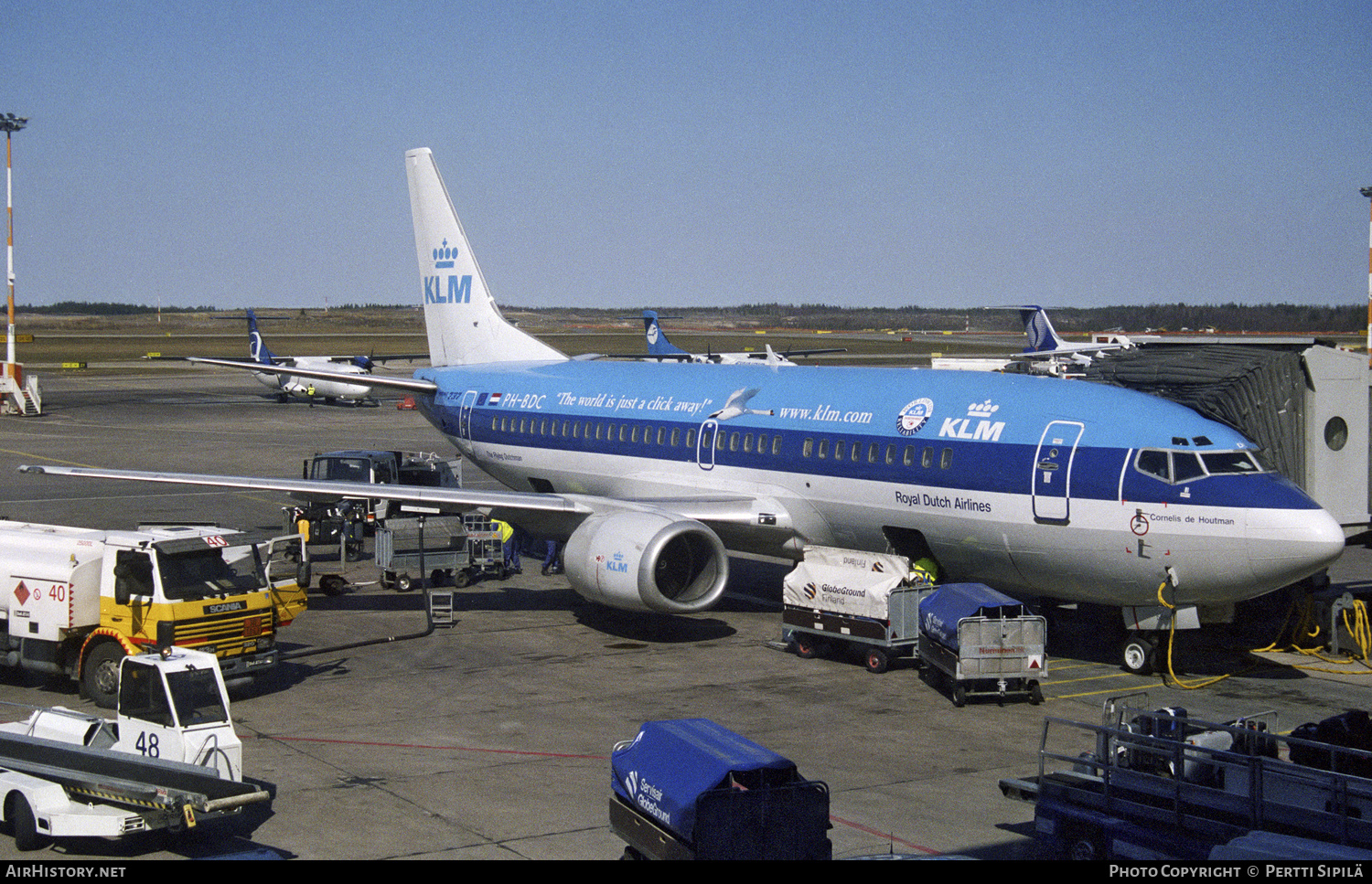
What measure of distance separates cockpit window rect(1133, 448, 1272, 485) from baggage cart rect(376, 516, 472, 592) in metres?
15.6

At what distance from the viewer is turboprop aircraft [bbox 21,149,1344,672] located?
20.0m

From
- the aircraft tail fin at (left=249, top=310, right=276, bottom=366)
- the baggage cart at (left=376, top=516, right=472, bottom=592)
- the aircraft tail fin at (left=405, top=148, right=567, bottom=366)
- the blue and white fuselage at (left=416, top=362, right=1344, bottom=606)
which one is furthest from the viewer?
the aircraft tail fin at (left=249, top=310, right=276, bottom=366)

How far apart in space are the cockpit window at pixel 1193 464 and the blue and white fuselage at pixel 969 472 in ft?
0.09

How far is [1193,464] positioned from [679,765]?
38.1 feet

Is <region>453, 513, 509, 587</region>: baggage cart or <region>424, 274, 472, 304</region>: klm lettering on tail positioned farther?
<region>424, 274, 472, 304</region>: klm lettering on tail

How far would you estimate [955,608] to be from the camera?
20.2 meters

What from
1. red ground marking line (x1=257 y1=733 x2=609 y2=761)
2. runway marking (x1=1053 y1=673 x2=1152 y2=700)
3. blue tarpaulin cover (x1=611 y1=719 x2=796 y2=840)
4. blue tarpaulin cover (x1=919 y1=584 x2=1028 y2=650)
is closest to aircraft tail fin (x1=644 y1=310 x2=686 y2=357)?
blue tarpaulin cover (x1=919 y1=584 x2=1028 y2=650)

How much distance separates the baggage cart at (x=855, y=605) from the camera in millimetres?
21766

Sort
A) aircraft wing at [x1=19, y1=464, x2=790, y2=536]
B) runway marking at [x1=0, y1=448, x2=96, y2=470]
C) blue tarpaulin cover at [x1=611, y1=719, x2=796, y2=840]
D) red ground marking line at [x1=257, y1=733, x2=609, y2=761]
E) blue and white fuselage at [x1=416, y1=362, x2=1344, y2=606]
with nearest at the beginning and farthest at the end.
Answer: blue tarpaulin cover at [x1=611, y1=719, x2=796, y2=840], red ground marking line at [x1=257, y1=733, x2=609, y2=761], blue and white fuselage at [x1=416, y1=362, x2=1344, y2=606], aircraft wing at [x1=19, y1=464, x2=790, y2=536], runway marking at [x1=0, y1=448, x2=96, y2=470]

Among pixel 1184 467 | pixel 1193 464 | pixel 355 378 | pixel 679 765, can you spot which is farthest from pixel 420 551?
pixel 679 765

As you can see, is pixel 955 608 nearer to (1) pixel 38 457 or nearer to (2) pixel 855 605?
(2) pixel 855 605

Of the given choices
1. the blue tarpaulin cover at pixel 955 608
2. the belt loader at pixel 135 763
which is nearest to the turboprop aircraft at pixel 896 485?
the blue tarpaulin cover at pixel 955 608

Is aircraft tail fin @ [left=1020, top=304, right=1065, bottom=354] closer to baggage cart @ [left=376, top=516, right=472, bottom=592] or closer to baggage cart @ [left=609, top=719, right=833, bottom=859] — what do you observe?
baggage cart @ [left=376, top=516, right=472, bottom=592]

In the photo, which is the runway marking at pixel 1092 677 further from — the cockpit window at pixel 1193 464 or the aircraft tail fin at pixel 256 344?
the aircraft tail fin at pixel 256 344
